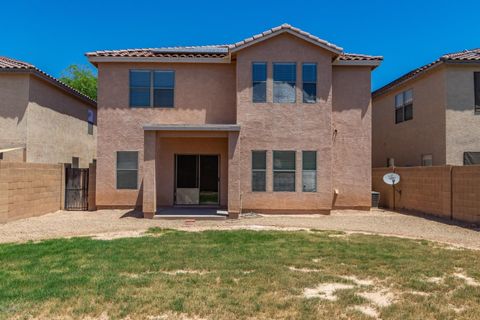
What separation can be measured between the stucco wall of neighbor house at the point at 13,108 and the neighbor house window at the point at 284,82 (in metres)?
11.2

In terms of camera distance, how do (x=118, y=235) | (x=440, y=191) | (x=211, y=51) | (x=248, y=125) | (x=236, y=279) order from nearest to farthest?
(x=236, y=279) < (x=118, y=235) < (x=440, y=191) < (x=248, y=125) < (x=211, y=51)

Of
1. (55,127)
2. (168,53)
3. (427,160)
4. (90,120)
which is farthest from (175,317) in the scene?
(90,120)

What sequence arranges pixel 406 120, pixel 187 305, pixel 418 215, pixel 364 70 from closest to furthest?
pixel 187 305, pixel 418 215, pixel 364 70, pixel 406 120

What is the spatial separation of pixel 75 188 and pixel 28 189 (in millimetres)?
2847

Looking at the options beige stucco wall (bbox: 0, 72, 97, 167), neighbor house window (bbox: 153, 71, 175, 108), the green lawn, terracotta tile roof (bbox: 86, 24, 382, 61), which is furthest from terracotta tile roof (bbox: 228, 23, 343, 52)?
beige stucco wall (bbox: 0, 72, 97, 167)

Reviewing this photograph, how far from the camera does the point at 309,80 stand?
1585 cm

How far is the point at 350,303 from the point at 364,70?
44.3 feet

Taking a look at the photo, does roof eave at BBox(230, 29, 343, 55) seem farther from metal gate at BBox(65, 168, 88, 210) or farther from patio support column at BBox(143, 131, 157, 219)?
metal gate at BBox(65, 168, 88, 210)

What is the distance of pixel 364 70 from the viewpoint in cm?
1680

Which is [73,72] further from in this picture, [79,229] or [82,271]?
[82,271]

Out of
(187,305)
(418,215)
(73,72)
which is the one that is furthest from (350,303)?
(73,72)

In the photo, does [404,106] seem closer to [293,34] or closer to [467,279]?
[293,34]

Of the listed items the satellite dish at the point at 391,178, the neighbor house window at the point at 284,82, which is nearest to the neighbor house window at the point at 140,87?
the neighbor house window at the point at 284,82

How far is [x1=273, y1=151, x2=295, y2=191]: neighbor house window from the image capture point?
15602mm
